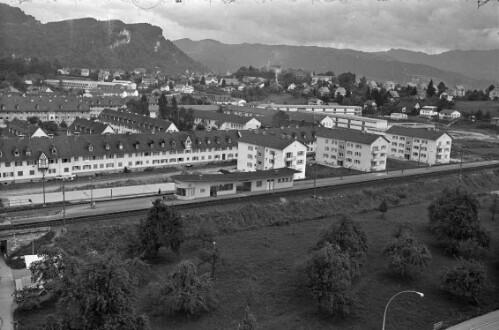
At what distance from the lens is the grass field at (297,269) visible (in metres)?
21.0

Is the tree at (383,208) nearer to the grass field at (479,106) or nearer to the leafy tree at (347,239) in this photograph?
the leafy tree at (347,239)

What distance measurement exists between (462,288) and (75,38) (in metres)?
197

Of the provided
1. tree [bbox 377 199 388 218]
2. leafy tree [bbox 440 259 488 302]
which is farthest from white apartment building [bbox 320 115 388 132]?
leafy tree [bbox 440 259 488 302]

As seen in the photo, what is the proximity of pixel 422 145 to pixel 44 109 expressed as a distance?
164ft

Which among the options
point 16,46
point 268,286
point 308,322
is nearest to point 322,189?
point 268,286

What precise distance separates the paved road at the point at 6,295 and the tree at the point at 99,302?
3443 millimetres

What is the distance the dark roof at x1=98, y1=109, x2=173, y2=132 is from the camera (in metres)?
55.6

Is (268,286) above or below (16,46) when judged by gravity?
below

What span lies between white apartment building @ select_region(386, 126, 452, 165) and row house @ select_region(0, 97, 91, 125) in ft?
146

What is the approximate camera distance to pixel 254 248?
95.6ft

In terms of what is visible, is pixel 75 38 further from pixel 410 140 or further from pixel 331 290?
pixel 331 290

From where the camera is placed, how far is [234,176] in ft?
123

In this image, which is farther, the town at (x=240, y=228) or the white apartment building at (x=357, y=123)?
the white apartment building at (x=357, y=123)

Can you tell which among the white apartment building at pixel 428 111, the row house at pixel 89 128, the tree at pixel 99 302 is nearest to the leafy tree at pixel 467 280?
the tree at pixel 99 302
